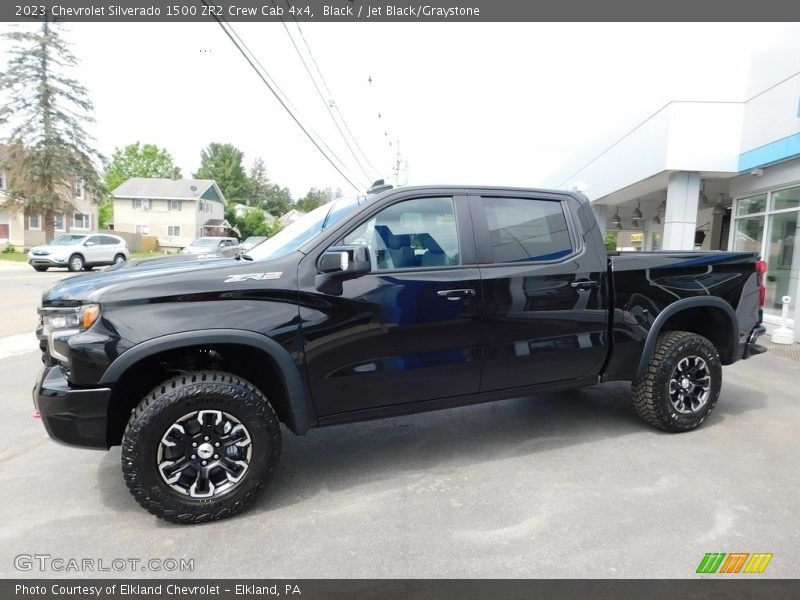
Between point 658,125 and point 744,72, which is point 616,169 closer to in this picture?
point 658,125

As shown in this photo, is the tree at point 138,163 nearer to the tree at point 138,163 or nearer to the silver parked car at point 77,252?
the tree at point 138,163

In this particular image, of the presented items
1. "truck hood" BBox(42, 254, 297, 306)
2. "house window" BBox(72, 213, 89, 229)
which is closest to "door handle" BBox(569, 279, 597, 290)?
"truck hood" BBox(42, 254, 297, 306)

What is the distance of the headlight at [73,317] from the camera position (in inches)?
107

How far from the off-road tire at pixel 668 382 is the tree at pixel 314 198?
107 metres

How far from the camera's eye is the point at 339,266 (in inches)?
116

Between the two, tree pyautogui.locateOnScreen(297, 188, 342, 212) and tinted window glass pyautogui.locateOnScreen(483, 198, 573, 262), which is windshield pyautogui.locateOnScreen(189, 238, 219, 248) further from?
tree pyautogui.locateOnScreen(297, 188, 342, 212)

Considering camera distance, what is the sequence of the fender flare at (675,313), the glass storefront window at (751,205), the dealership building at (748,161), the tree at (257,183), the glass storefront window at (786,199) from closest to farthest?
the fender flare at (675,313) < the dealership building at (748,161) < the glass storefront window at (786,199) < the glass storefront window at (751,205) < the tree at (257,183)

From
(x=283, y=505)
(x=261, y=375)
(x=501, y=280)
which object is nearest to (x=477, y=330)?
(x=501, y=280)

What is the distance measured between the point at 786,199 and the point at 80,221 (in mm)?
50800

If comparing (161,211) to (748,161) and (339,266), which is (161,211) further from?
(339,266)

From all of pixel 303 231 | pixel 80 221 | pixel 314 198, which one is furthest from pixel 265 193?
pixel 303 231

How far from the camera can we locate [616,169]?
49.2ft

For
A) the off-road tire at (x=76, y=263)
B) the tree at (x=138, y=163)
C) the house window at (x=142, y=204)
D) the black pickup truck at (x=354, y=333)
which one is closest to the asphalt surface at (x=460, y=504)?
the black pickup truck at (x=354, y=333)
